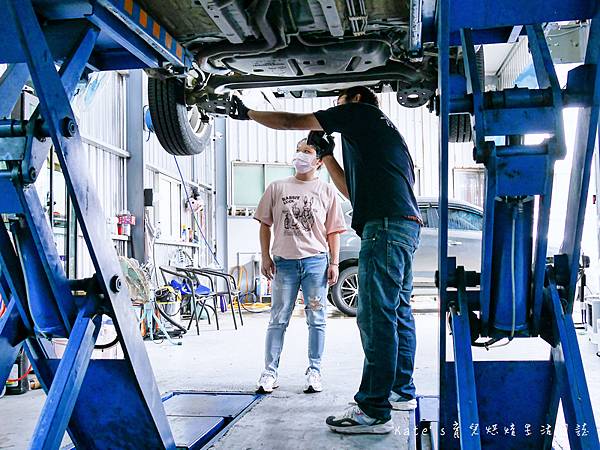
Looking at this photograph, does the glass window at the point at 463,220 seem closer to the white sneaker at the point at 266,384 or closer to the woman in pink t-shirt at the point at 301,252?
the woman in pink t-shirt at the point at 301,252

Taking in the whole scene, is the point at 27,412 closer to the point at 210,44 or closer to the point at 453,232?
the point at 210,44

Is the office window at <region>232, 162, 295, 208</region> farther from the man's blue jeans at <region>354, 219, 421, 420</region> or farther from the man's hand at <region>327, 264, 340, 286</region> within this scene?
the man's blue jeans at <region>354, 219, 421, 420</region>

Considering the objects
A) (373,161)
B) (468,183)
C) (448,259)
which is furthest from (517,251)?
(468,183)

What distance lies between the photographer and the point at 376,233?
6.95 feet

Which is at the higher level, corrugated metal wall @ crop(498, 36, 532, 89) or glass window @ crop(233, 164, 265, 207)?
corrugated metal wall @ crop(498, 36, 532, 89)

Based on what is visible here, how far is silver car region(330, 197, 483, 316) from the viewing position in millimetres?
6895

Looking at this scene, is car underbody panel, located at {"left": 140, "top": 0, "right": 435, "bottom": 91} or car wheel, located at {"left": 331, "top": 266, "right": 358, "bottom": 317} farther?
car wheel, located at {"left": 331, "top": 266, "right": 358, "bottom": 317}

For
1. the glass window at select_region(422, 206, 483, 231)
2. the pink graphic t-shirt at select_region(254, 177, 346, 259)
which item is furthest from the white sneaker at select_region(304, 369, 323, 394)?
the glass window at select_region(422, 206, 483, 231)

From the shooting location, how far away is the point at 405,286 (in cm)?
237

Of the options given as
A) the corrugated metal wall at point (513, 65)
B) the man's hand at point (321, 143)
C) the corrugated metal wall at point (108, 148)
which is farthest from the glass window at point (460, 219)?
the man's hand at point (321, 143)

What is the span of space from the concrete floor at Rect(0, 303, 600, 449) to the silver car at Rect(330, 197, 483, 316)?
1.92 ft

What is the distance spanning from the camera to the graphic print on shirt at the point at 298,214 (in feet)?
9.87

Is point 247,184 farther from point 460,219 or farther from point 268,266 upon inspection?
point 268,266

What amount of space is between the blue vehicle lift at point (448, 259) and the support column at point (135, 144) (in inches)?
182
